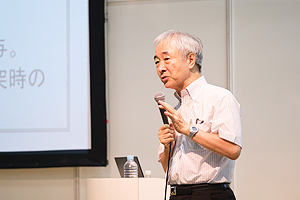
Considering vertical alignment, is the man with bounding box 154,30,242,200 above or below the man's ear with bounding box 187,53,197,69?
below

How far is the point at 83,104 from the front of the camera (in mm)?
3639

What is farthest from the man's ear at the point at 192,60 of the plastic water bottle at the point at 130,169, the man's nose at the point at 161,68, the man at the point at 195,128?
the plastic water bottle at the point at 130,169

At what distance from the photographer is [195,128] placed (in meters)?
1.36

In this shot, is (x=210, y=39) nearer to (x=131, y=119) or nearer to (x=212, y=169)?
(x=131, y=119)

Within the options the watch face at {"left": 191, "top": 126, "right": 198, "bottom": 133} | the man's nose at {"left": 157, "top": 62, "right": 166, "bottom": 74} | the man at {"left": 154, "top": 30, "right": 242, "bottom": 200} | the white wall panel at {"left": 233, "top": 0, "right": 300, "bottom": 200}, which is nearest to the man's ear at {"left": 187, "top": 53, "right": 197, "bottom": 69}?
the man at {"left": 154, "top": 30, "right": 242, "bottom": 200}

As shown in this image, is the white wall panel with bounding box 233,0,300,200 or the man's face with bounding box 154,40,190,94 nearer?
the man's face with bounding box 154,40,190,94

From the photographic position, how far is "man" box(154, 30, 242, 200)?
4.49ft

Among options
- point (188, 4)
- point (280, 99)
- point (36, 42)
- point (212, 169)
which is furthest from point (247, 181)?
point (36, 42)

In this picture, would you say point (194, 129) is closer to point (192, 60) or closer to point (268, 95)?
point (192, 60)

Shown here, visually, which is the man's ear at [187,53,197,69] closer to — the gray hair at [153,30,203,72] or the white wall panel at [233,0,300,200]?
the gray hair at [153,30,203,72]

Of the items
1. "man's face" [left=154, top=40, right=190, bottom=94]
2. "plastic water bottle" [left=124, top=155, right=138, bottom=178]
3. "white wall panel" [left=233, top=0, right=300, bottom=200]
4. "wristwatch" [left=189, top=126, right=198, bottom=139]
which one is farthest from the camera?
"white wall panel" [left=233, top=0, right=300, bottom=200]

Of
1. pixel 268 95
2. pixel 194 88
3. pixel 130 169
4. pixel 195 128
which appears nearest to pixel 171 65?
pixel 194 88

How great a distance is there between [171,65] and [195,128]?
32cm

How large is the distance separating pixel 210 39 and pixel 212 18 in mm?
240
